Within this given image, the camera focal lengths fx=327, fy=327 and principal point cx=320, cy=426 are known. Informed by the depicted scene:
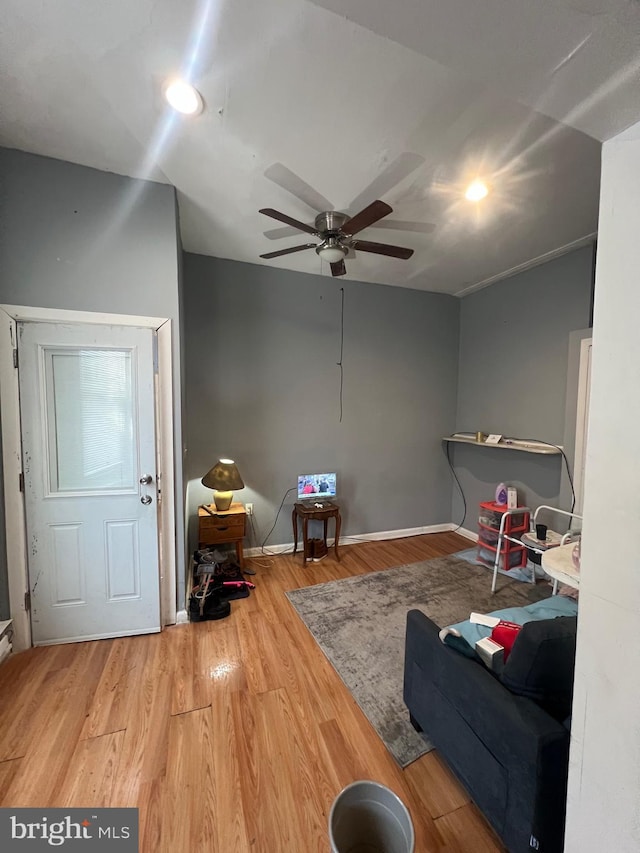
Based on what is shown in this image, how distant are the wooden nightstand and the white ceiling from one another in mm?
2358

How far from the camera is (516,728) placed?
98 cm

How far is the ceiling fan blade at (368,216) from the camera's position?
1654 mm

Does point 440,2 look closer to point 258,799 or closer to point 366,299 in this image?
point 258,799

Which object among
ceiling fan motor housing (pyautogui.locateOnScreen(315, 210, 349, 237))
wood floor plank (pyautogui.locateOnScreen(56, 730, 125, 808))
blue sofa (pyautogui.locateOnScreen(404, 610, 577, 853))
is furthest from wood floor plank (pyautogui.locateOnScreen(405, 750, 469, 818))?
ceiling fan motor housing (pyautogui.locateOnScreen(315, 210, 349, 237))

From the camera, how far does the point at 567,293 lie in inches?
114

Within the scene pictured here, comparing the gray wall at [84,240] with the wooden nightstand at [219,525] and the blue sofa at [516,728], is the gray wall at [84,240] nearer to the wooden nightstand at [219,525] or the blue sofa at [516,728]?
the wooden nightstand at [219,525]

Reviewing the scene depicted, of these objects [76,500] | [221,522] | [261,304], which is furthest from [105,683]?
[261,304]

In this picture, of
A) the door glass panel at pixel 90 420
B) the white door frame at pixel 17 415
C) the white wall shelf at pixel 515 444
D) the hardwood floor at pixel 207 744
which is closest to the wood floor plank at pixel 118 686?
the hardwood floor at pixel 207 744

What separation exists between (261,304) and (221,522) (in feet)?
7.00

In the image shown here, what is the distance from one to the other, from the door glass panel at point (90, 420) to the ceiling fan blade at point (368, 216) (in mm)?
1597

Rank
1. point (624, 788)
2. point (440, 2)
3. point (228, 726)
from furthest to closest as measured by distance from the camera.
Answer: point (228, 726) → point (624, 788) → point (440, 2)

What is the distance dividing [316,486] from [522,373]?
242 cm

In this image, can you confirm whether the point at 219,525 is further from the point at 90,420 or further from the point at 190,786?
the point at 190,786

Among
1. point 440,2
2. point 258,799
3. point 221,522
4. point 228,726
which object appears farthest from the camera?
point 221,522
